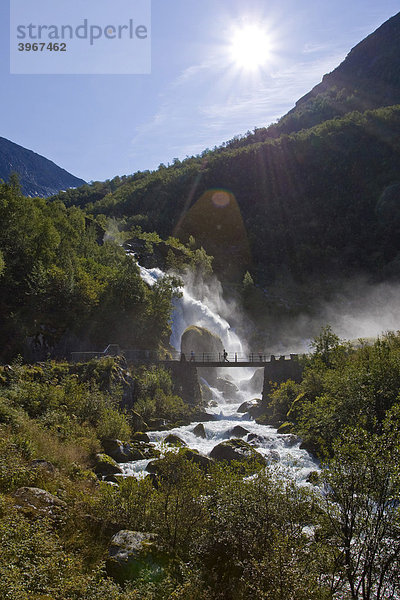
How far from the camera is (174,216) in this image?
140m

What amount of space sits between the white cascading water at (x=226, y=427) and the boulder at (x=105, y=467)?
0.61m

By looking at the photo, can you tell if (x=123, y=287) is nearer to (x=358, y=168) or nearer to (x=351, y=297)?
(x=351, y=297)

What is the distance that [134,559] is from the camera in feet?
30.2

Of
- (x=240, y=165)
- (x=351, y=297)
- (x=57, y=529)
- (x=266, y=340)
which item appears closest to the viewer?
(x=57, y=529)

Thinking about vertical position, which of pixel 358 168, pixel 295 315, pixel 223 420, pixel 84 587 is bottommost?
pixel 223 420

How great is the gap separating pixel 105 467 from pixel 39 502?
7691 mm

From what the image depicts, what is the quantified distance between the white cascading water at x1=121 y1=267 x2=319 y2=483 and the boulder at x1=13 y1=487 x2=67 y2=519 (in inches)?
137

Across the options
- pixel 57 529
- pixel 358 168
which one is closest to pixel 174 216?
pixel 358 168

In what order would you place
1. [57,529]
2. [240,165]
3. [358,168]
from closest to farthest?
1. [57,529]
2. [358,168]
3. [240,165]

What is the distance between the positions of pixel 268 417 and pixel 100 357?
15.1 meters

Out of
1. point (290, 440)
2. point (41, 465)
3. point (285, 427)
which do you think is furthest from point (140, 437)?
point (41, 465)

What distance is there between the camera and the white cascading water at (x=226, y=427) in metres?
21.3

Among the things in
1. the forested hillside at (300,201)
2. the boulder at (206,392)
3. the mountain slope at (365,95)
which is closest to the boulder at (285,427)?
the boulder at (206,392)

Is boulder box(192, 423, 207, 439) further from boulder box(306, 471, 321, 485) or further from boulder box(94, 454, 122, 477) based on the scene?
boulder box(306, 471, 321, 485)
